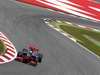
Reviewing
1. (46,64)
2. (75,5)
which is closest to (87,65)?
(46,64)

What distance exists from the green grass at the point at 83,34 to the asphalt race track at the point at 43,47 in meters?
1.47

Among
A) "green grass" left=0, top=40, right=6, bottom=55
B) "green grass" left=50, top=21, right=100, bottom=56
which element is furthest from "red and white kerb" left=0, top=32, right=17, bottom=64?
"green grass" left=50, top=21, right=100, bottom=56

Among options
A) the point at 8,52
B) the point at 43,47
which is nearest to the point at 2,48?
the point at 8,52

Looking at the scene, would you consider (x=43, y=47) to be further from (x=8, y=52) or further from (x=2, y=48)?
(x=2, y=48)

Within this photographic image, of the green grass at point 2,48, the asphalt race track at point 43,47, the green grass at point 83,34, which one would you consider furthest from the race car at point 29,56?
the green grass at point 83,34

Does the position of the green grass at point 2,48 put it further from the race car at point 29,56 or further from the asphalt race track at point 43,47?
the asphalt race track at point 43,47

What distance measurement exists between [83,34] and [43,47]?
9.62m

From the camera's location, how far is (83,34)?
1619 inches

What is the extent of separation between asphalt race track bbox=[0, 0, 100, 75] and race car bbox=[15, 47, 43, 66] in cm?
48

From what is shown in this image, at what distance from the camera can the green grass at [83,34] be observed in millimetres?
37044

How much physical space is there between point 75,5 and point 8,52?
26.4 m

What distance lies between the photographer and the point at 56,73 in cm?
2709

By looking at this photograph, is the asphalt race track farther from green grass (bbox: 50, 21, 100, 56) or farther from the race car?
green grass (bbox: 50, 21, 100, 56)

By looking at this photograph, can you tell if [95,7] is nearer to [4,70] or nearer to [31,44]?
[31,44]
